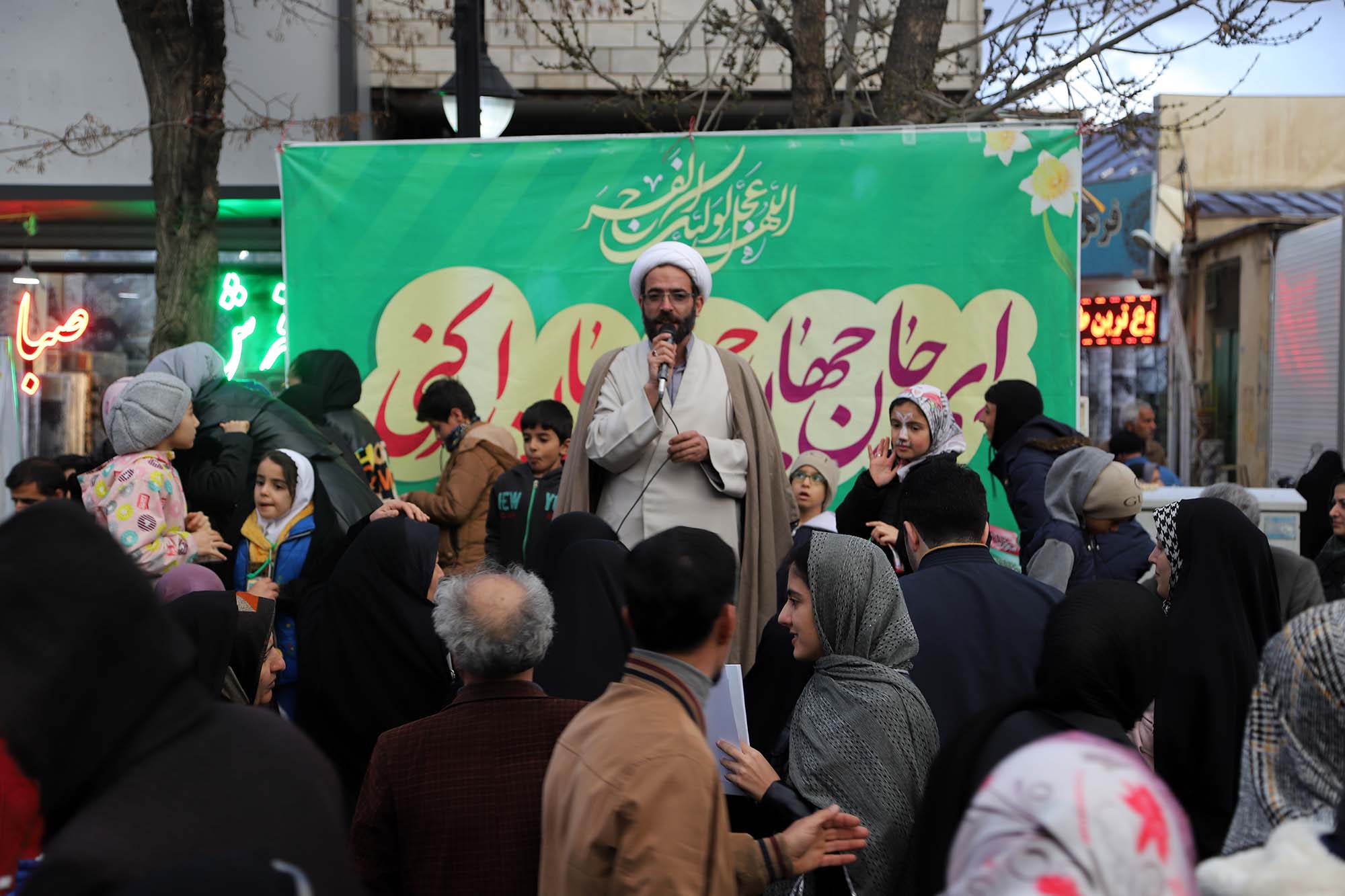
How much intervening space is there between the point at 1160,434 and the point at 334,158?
1508 centimetres

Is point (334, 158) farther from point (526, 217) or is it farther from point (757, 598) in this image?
point (757, 598)

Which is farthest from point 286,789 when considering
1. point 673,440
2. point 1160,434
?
point 1160,434

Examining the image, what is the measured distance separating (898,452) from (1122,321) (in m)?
9.49

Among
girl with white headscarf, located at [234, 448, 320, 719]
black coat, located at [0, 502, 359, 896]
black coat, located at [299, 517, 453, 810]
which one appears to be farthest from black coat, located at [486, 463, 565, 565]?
black coat, located at [0, 502, 359, 896]

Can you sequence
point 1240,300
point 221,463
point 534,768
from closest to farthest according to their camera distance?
point 534,768
point 221,463
point 1240,300

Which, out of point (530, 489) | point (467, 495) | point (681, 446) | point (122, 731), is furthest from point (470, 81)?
point (122, 731)

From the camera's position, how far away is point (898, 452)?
505cm

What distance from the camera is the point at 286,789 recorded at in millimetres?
1382

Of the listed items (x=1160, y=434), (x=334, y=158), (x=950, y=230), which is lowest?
(x=1160, y=434)

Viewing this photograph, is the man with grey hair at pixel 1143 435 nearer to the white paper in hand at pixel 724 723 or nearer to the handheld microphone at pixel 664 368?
the handheld microphone at pixel 664 368

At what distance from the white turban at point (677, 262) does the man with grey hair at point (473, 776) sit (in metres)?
2.28

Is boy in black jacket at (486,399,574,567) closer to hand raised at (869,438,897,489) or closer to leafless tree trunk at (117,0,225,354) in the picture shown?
hand raised at (869,438,897,489)

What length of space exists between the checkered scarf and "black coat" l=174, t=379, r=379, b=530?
2860 mm

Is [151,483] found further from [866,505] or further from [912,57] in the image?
[912,57]
